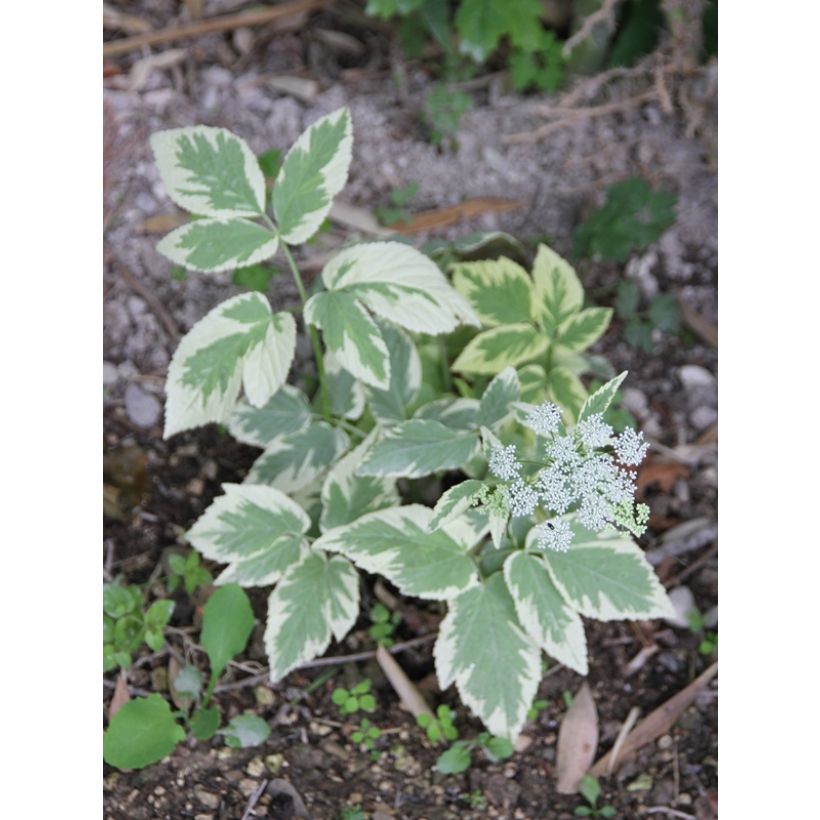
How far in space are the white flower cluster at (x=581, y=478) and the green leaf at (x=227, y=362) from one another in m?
0.37

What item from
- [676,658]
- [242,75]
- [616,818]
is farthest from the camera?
[242,75]

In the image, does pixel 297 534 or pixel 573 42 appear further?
pixel 573 42

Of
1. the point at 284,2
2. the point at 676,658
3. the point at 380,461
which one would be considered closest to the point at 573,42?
the point at 284,2

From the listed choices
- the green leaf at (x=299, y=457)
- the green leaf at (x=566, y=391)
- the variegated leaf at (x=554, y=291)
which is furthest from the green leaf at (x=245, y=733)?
the variegated leaf at (x=554, y=291)

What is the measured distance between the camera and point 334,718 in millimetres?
1606

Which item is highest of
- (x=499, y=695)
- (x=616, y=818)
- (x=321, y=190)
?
(x=321, y=190)

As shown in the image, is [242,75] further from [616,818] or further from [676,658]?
[616,818]

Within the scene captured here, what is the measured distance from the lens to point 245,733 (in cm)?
155

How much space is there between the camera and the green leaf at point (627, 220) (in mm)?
1946

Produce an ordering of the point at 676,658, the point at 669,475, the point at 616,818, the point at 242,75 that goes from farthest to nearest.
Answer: the point at 242,75, the point at 669,475, the point at 676,658, the point at 616,818

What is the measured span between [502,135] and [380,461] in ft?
3.51

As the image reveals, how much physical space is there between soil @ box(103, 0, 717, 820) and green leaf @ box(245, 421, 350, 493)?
0.69 ft

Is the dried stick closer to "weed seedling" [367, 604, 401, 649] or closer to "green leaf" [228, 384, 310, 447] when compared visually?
"green leaf" [228, 384, 310, 447]

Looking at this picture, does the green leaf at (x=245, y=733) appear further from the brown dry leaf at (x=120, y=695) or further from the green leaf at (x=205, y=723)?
the brown dry leaf at (x=120, y=695)
